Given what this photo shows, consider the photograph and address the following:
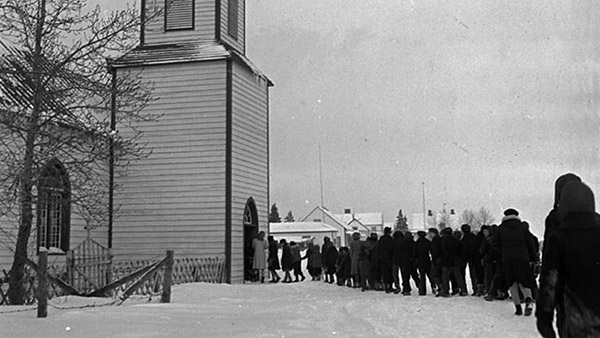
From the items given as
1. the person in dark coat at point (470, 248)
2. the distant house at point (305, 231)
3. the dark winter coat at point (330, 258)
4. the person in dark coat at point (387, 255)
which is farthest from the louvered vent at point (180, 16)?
the distant house at point (305, 231)

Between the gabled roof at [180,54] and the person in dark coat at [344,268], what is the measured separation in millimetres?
7704

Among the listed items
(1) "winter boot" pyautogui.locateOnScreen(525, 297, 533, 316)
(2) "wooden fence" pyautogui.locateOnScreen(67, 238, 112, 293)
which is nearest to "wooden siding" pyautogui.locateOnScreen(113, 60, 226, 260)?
(2) "wooden fence" pyautogui.locateOnScreen(67, 238, 112, 293)

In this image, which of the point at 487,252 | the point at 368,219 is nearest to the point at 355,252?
the point at 487,252

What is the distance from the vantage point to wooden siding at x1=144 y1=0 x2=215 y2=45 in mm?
24344

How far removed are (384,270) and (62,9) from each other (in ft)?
33.9

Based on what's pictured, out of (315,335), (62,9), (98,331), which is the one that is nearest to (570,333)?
(315,335)

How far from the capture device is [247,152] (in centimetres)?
2445

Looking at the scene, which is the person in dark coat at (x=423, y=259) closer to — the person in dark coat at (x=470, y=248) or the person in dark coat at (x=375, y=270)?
the person in dark coat at (x=470, y=248)

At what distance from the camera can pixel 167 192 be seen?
23.4 meters

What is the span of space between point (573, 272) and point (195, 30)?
21.0m

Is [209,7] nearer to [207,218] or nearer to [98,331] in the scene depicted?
[207,218]

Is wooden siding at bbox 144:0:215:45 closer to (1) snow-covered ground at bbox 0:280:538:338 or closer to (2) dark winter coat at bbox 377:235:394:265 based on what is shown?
(2) dark winter coat at bbox 377:235:394:265

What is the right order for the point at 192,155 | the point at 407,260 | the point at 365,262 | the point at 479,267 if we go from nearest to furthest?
1. the point at 479,267
2. the point at 407,260
3. the point at 365,262
4. the point at 192,155

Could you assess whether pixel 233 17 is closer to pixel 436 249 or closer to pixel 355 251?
pixel 355 251
